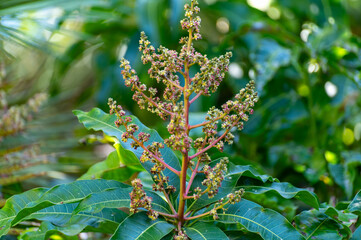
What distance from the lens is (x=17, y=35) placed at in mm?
1111

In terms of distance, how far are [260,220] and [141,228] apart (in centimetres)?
21

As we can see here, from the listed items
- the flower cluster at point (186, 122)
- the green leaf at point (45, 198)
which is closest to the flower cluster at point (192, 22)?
the flower cluster at point (186, 122)

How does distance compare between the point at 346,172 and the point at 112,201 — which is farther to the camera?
the point at 346,172

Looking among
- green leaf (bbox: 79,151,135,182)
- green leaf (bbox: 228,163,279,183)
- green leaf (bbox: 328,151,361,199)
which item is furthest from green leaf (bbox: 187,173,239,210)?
green leaf (bbox: 328,151,361,199)

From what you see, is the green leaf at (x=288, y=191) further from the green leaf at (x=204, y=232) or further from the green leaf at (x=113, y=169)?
the green leaf at (x=113, y=169)

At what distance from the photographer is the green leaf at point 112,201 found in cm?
66

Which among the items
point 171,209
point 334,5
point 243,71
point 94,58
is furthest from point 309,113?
point 94,58

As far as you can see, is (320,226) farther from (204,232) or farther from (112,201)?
(112,201)

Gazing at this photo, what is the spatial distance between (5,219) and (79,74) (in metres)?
2.52

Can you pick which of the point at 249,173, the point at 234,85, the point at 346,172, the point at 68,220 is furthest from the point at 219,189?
the point at 234,85

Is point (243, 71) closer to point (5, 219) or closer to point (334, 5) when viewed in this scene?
point (334, 5)

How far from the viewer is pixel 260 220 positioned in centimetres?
68

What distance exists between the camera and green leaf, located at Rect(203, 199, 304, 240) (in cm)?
65

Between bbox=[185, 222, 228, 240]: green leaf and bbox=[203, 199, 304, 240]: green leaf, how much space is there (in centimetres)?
3
